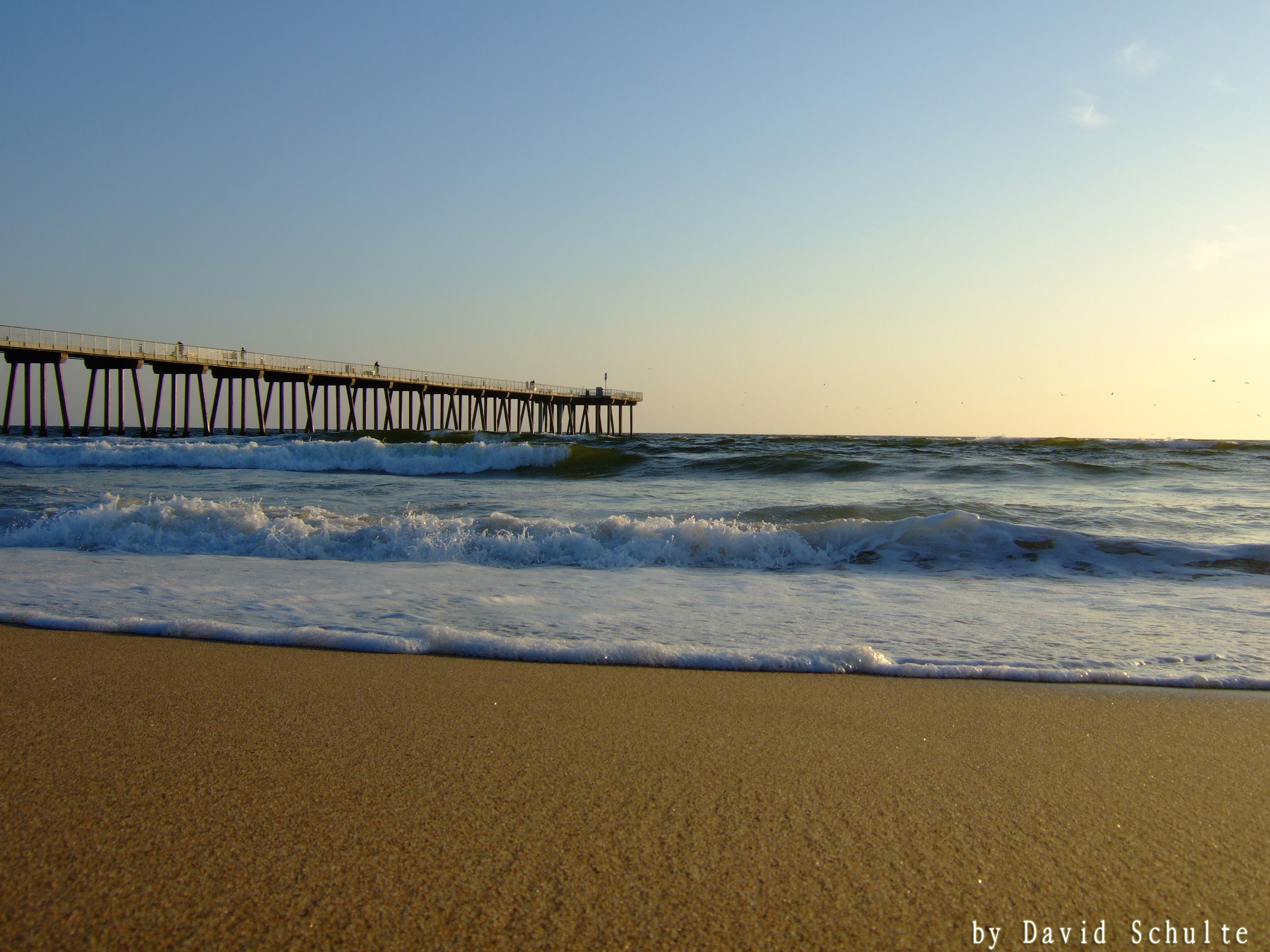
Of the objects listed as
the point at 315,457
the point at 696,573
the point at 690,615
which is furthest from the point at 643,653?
the point at 315,457

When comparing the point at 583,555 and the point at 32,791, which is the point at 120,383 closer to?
the point at 583,555

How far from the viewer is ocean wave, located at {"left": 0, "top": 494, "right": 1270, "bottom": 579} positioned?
6.11 metres

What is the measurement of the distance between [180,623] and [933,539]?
5.57 metres

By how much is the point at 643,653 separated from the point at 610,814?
1573 mm

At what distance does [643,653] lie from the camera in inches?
130

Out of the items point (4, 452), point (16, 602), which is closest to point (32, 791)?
point (16, 602)

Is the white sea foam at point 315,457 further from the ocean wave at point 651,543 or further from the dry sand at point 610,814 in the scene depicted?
the dry sand at point 610,814

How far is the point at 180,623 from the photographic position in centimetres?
364

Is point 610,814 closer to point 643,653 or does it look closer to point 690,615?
point 643,653

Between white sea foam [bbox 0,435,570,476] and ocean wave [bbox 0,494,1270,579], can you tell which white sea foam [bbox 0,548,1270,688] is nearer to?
ocean wave [bbox 0,494,1270,579]

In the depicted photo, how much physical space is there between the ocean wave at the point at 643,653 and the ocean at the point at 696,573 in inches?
0.5

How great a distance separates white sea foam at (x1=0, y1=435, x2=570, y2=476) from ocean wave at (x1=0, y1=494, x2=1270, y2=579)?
39.0 ft

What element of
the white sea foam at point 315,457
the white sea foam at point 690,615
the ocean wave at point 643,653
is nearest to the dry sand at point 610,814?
the ocean wave at point 643,653

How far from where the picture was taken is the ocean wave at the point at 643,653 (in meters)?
3.05
